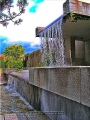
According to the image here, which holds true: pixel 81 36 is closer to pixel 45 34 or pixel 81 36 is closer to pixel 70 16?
pixel 45 34

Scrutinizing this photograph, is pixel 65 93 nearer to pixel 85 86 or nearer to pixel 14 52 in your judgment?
pixel 85 86

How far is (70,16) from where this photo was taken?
6277 mm

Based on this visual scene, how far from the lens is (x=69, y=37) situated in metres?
10.2

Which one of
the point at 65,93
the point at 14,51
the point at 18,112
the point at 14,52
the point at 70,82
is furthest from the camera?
the point at 14,51

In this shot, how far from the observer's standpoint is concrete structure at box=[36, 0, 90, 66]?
622 cm

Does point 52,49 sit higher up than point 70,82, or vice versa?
point 52,49

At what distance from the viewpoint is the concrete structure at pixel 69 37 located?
6.22 metres

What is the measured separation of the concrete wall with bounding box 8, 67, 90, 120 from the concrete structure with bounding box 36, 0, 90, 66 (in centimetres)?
231

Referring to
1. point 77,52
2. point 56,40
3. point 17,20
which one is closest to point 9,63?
point 77,52

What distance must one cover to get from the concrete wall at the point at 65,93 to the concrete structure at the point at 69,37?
2313mm

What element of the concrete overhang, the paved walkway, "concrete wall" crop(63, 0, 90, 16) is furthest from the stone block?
the concrete overhang

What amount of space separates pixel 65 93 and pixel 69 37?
747cm

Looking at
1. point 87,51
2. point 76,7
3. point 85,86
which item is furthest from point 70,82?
point 87,51

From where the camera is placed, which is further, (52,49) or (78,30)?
(78,30)
